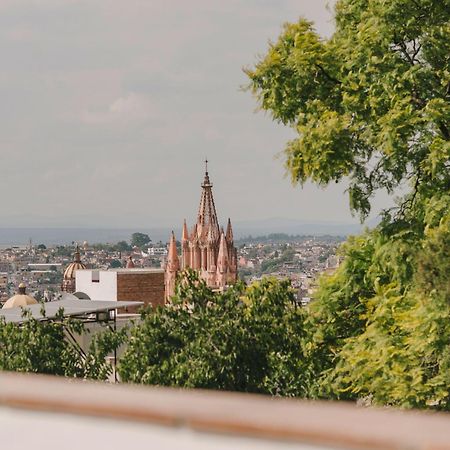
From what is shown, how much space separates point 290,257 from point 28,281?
99.1 feet

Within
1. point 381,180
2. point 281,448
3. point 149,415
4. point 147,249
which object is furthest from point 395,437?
point 147,249

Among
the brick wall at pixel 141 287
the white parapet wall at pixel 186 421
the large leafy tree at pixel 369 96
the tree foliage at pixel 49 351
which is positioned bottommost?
the brick wall at pixel 141 287

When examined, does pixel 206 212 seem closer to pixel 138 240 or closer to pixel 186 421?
pixel 186 421

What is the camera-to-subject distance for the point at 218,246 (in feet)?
219

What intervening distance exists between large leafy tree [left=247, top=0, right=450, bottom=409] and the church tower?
5324cm

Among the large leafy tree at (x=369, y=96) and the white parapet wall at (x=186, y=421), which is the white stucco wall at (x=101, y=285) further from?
the white parapet wall at (x=186, y=421)

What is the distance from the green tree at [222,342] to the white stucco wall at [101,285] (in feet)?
119

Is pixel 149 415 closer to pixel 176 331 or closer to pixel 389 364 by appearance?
pixel 389 364

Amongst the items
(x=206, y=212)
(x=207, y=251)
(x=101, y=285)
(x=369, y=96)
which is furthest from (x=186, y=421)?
(x=206, y=212)

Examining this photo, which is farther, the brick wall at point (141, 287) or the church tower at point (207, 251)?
the church tower at point (207, 251)

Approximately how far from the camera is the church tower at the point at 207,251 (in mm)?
66062

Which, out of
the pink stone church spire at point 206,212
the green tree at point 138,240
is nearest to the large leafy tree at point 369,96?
the pink stone church spire at point 206,212

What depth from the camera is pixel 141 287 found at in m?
53.7

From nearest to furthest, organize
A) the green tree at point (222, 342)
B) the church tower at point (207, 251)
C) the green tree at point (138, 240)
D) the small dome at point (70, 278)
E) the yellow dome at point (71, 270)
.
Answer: the green tree at point (222, 342)
the small dome at point (70, 278)
the yellow dome at point (71, 270)
the church tower at point (207, 251)
the green tree at point (138, 240)
